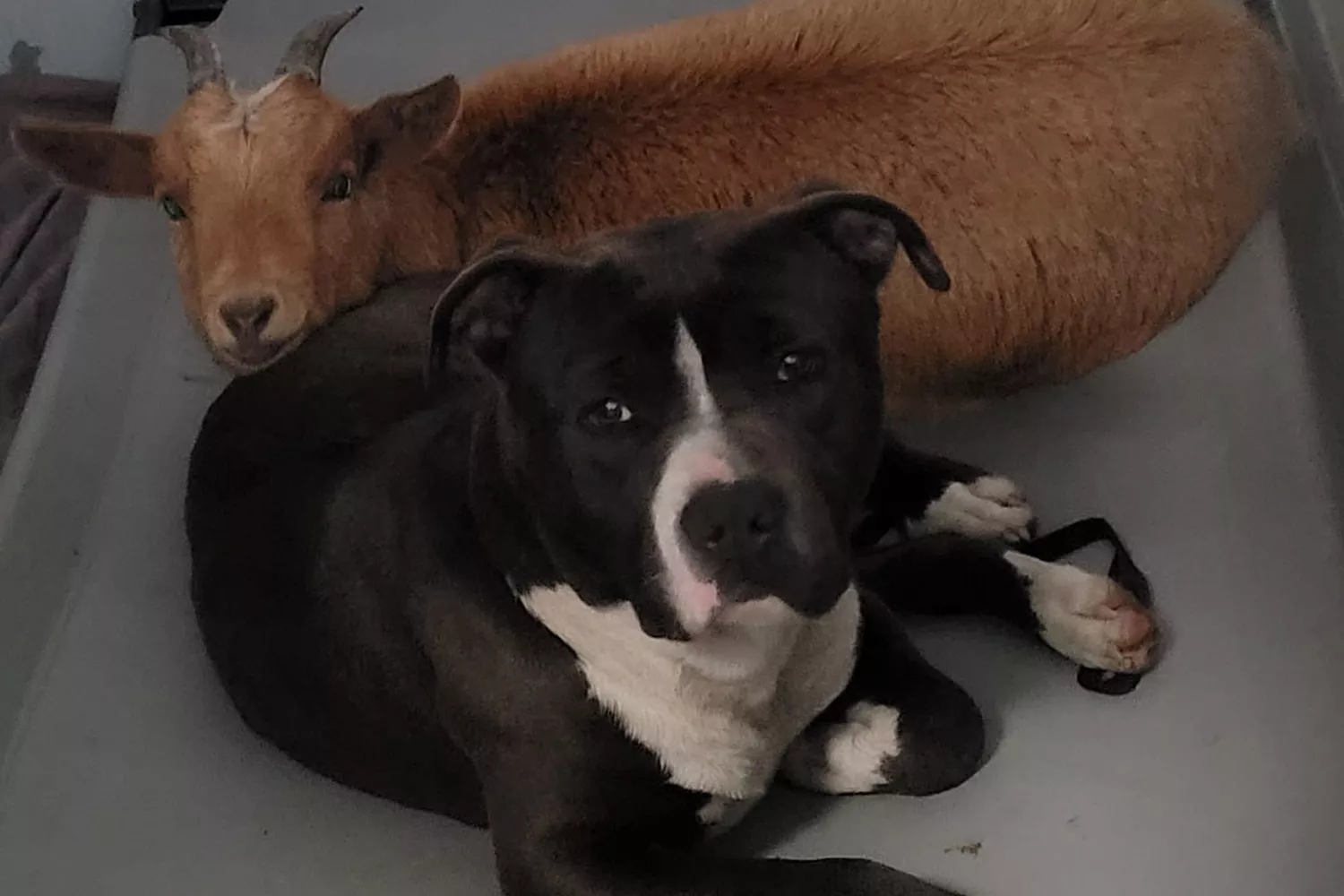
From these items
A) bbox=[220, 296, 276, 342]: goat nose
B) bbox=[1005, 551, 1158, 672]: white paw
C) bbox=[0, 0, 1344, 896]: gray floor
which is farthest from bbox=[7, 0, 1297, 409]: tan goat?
bbox=[1005, 551, 1158, 672]: white paw

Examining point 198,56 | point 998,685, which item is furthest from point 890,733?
point 198,56

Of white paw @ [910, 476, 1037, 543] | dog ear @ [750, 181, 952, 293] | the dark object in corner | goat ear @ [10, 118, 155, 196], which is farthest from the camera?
the dark object in corner

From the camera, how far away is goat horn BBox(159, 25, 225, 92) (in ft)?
6.71

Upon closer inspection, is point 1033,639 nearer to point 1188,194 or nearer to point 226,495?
point 1188,194

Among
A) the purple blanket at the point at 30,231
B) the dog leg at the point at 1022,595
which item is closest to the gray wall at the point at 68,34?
the purple blanket at the point at 30,231

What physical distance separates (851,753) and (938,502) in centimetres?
37

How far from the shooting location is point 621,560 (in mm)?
1263

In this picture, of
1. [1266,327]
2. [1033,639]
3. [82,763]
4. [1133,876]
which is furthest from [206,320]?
[1266,327]

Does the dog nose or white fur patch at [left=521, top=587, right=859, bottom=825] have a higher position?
the dog nose

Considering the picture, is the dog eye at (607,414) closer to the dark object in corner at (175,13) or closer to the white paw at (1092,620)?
the white paw at (1092,620)

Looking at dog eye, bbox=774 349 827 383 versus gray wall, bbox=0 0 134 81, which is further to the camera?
gray wall, bbox=0 0 134 81

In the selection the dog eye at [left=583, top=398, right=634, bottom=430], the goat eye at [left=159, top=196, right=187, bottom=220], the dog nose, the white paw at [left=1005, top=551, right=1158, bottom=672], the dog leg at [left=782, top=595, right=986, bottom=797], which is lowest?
the white paw at [left=1005, top=551, right=1158, bottom=672]

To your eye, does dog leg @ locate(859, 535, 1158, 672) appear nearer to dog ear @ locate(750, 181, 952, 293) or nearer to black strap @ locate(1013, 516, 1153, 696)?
black strap @ locate(1013, 516, 1153, 696)

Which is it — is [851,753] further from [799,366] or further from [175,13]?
[175,13]
